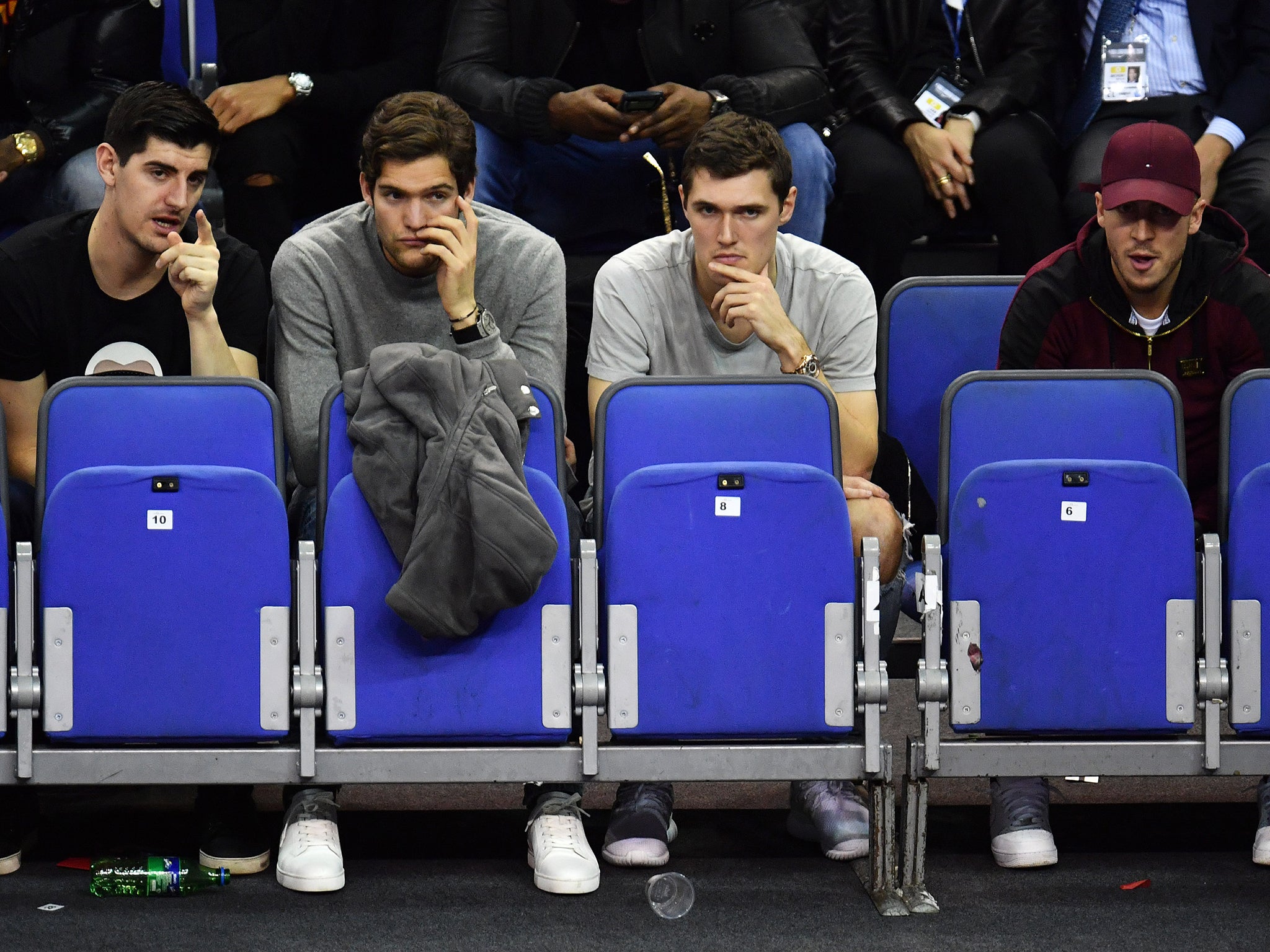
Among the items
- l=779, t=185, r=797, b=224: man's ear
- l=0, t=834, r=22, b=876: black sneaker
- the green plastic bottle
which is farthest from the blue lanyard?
l=0, t=834, r=22, b=876: black sneaker

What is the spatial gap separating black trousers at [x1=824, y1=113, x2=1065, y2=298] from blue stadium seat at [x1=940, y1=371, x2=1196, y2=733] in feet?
4.92

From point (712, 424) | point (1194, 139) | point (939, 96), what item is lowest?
point (712, 424)

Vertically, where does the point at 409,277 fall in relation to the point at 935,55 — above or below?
below

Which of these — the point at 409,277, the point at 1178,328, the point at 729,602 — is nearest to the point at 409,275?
the point at 409,277

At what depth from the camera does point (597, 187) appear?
4.12 m

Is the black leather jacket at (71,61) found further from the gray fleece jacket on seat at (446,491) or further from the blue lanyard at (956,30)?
the blue lanyard at (956,30)

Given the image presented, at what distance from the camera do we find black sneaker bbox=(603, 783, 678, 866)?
269cm

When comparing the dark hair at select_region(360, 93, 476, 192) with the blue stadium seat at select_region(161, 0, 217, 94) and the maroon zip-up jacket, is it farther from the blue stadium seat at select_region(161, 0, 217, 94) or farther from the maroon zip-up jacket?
the blue stadium seat at select_region(161, 0, 217, 94)

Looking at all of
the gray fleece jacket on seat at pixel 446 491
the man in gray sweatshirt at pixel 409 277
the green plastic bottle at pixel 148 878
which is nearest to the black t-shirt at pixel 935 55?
the man in gray sweatshirt at pixel 409 277

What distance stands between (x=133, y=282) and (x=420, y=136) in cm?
63

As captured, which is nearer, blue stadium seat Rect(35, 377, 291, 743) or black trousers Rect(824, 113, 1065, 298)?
blue stadium seat Rect(35, 377, 291, 743)

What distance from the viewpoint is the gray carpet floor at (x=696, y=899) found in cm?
239

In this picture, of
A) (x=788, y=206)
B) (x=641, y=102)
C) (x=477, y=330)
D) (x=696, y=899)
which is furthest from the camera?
(x=641, y=102)

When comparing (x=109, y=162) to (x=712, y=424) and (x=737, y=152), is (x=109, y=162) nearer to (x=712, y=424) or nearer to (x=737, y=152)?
(x=737, y=152)
